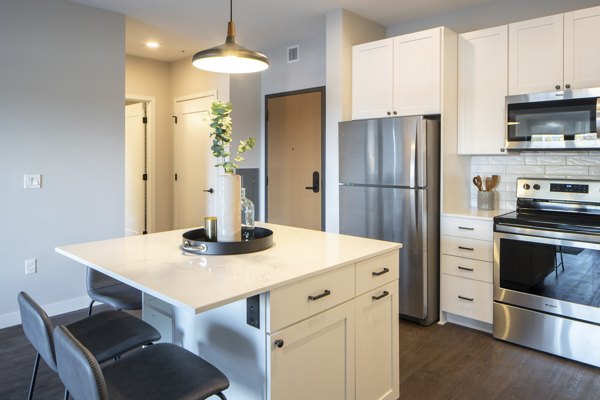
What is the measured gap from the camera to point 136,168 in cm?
587

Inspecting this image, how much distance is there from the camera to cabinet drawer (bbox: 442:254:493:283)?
10.0 feet

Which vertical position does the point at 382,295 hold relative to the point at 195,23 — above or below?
below

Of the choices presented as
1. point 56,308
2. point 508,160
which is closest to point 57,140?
point 56,308

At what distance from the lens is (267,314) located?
1438 millimetres

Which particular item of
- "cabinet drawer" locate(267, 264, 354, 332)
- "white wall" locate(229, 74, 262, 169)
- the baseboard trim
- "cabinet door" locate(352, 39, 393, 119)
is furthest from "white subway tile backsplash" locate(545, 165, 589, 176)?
the baseboard trim

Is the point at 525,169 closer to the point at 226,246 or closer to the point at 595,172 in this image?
the point at 595,172

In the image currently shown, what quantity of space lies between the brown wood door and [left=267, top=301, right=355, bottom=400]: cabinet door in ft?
9.27

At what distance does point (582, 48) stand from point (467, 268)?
168 cm

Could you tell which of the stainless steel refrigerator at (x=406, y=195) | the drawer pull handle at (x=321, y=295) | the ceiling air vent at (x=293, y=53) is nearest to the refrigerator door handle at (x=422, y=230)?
the stainless steel refrigerator at (x=406, y=195)

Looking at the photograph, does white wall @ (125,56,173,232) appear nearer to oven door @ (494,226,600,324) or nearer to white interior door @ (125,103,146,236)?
white interior door @ (125,103,146,236)

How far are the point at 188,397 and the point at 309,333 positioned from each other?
486 millimetres

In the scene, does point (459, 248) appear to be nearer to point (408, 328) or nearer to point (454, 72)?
point (408, 328)

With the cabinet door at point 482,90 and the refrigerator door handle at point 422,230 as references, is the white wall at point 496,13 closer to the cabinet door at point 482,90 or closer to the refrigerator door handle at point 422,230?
the cabinet door at point 482,90

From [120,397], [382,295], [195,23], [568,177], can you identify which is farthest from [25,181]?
[568,177]
